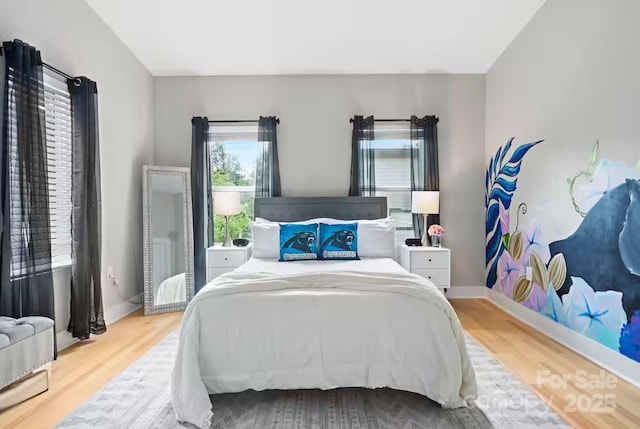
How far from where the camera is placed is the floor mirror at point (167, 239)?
13.1ft

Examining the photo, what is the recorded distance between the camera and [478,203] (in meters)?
4.55

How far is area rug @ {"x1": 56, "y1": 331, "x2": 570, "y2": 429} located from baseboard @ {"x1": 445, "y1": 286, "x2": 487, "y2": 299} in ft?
7.15

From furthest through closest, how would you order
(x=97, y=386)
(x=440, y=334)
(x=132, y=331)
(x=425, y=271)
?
(x=425, y=271)
(x=132, y=331)
(x=97, y=386)
(x=440, y=334)

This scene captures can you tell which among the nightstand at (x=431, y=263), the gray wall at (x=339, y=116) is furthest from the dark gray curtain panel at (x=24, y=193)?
the nightstand at (x=431, y=263)

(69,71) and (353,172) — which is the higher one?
(69,71)

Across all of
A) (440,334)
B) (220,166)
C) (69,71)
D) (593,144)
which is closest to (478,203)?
(593,144)

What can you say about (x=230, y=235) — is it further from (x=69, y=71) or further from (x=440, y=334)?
(x=440, y=334)

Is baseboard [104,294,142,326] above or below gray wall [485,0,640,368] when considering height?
below

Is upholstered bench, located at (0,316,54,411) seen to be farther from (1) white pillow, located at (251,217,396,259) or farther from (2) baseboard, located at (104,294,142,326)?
(1) white pillow, located at (251,217,396,259)

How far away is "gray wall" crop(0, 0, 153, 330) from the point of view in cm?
278

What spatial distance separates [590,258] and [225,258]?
336cm

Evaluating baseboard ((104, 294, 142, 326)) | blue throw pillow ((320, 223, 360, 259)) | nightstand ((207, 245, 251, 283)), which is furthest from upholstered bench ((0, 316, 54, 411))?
blue throw pillow ((320, 223, 360, 259))

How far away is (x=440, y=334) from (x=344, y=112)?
318 cm

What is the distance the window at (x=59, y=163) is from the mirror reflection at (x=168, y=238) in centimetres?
102
